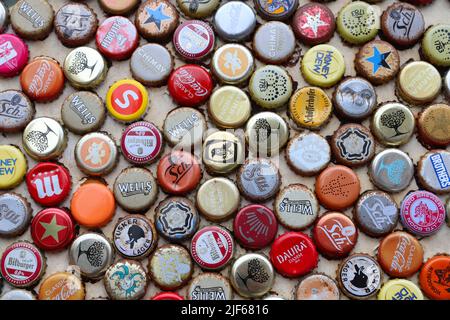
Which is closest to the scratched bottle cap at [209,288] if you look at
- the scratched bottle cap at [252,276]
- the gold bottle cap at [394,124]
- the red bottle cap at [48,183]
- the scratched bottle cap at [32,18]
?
the scratched bottle cap at [252,276]

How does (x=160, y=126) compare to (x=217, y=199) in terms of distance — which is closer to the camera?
(x=217, y=199)

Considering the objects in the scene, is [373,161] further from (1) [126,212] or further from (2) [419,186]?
(1) [126,212]

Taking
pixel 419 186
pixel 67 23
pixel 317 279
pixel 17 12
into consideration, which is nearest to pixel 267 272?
pixel 317 279

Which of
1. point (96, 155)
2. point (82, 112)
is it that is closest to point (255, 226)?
point (96, 155)

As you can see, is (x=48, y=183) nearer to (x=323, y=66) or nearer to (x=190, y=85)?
(x=190, y=85)

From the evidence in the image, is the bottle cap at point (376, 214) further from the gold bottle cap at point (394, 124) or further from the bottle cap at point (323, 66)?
the bottle cap at point (323, 66)

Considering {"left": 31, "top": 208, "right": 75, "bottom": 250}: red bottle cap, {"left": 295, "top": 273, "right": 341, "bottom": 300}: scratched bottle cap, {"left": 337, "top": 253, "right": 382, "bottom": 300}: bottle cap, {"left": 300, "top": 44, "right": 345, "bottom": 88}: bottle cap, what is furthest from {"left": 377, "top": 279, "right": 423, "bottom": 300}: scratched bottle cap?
{"left": 31, "top": 208, "right": 75, "bottom": 250}: red bottle cap
